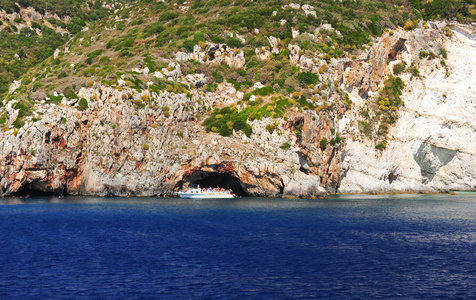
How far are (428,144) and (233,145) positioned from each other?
176 feet

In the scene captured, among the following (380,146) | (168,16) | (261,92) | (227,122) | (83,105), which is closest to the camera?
(83,105)

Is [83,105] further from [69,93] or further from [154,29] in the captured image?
Result: [154,29]

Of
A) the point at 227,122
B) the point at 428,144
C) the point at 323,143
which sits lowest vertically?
the point at 323,143

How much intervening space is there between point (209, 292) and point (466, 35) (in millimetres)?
119308

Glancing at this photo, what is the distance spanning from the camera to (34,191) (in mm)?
82188

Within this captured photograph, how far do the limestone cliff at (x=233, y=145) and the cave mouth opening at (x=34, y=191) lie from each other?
0.36 m

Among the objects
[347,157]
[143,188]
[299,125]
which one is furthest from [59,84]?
[347,157]

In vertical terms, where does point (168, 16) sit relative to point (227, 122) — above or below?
above

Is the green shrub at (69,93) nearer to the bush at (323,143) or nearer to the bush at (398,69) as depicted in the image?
the bush at (323,143)

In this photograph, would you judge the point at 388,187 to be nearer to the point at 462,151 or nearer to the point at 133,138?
the point at 462,151

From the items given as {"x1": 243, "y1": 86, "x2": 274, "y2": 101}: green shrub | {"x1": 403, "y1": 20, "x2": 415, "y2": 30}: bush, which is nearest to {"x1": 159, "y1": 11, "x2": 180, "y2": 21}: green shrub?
{"x1": 243, "y1": 86, "x2": 274, "y2": 101}: green shrub

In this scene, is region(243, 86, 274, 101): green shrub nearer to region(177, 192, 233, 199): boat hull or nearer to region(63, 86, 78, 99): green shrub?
region(177, 192, 233, 199): boat hull

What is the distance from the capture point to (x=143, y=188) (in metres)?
76.0

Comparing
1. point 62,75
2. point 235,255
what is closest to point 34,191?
point 62,75
